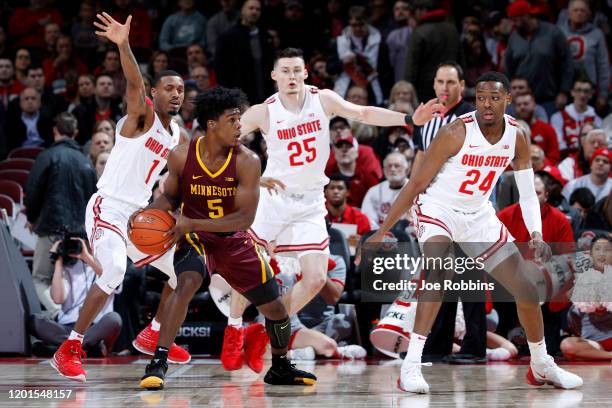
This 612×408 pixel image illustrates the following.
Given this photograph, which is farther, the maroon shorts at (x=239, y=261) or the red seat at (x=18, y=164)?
the red seat at (x=18, y=164)

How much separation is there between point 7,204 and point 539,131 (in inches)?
230

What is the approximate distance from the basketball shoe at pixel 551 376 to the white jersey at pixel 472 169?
1.11 m

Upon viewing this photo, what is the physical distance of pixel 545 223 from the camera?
29.9 ft

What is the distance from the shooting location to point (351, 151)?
1084cm

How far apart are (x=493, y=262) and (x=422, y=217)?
1.81 ft

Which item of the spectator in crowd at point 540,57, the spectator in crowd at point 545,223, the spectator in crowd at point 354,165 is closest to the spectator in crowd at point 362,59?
the spectator in crowd at point 540,57

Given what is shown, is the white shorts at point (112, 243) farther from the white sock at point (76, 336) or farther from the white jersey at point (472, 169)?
the white jersey at point (472, 169)

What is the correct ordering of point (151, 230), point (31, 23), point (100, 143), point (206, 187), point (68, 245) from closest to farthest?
point (151, 230) → point (206, 187) → point (68, 245) → point (100, 143) → point (31, 23)

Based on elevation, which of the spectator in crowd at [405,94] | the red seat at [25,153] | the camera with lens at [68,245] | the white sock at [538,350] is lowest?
the white sock at [538,350]

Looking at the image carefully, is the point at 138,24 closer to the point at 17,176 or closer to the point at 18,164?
the point at 18,164

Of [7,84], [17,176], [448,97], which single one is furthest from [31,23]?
[448,97]

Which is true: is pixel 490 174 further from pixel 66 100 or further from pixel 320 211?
pixel 66 100

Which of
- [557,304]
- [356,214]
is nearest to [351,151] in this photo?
[356,214]

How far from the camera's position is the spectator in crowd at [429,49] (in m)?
11.8
